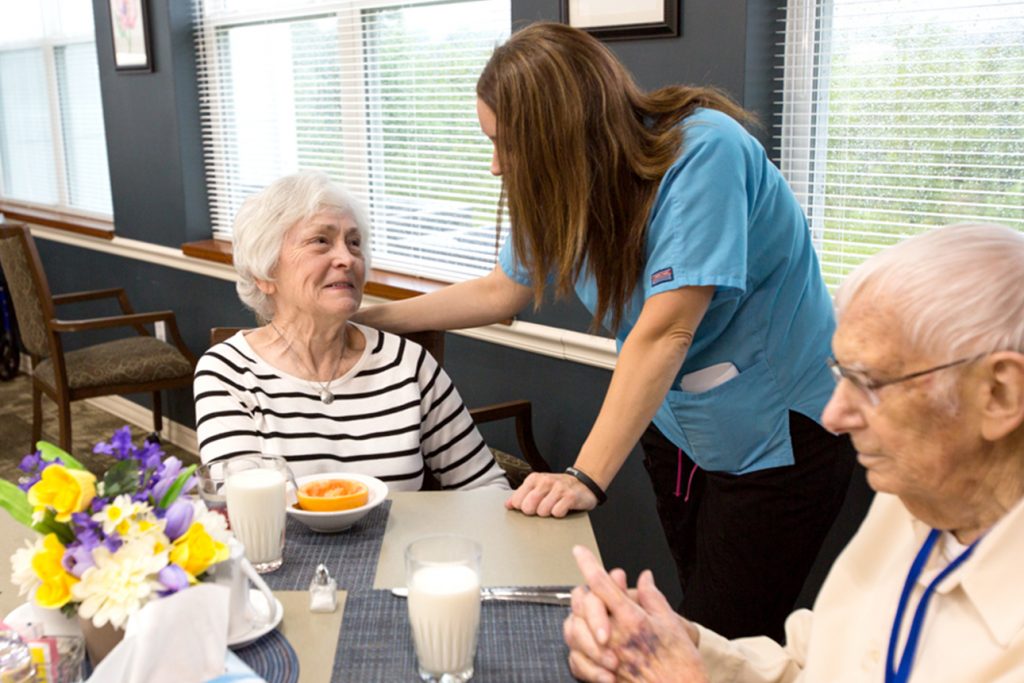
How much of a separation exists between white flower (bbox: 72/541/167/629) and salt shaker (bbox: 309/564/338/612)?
0.98ft

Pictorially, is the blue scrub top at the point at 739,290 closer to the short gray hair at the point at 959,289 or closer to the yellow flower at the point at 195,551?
the short gray hair at the point at 959,289

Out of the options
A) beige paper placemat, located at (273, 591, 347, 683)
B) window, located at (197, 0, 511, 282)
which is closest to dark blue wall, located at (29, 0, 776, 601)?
window, located at (197, 0, 511, 282)

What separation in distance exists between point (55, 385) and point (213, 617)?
10.1 feet

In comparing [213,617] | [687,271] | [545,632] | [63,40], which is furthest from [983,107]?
[63,40]

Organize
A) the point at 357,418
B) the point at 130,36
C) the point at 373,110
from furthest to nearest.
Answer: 1. the point at 130,36
2. the point at 373,110
3. the point at 357,418

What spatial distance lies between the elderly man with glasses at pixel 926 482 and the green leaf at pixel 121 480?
0.51 meters

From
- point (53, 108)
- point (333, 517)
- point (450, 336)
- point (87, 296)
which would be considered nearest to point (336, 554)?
point (333, 517)

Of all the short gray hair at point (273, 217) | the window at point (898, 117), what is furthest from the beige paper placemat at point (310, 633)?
the window at point (898, 117)

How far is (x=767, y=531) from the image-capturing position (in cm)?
183

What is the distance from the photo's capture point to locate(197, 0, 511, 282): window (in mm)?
3277

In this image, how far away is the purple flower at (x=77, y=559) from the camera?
1078 mm

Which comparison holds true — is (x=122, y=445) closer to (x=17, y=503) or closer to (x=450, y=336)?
(x=17, y=503)

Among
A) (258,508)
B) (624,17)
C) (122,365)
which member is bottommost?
(122,365)

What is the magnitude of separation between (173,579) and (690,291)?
918 mm
